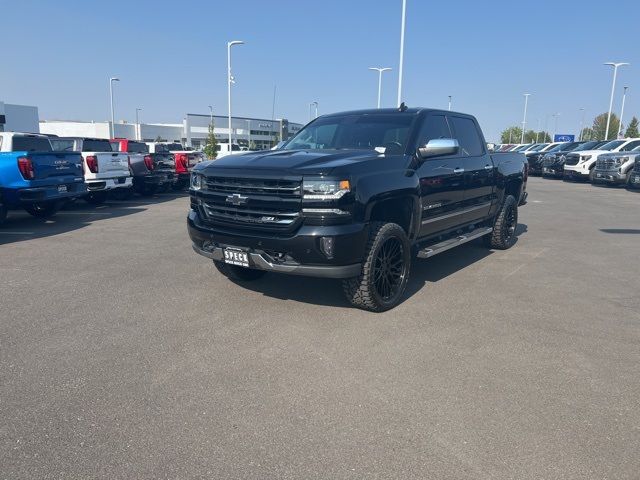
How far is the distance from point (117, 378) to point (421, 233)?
346 cm

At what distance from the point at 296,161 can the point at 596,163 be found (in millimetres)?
20980

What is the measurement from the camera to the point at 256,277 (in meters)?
5.91

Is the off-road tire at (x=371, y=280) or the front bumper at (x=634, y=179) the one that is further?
the front bumper at (x=634, y=179)

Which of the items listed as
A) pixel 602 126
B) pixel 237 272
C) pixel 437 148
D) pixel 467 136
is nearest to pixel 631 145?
pixel 467 136

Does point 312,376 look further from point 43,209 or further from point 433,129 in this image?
point 43,209

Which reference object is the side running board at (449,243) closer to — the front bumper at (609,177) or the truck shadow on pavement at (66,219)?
the truck shadow on pavement at (66,219)

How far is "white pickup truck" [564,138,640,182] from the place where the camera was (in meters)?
23.0

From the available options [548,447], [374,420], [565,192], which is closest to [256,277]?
[374,420]

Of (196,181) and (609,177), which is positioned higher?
(196,181)

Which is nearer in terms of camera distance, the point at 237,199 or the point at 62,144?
the point at 237,199

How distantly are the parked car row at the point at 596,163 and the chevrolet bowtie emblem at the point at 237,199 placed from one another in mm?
16998

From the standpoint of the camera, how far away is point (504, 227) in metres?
7.96

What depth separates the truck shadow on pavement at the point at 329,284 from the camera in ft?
17.4

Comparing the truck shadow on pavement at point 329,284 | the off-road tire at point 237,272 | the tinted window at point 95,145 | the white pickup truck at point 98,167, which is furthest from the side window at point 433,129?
the tinted window at point 95,145
